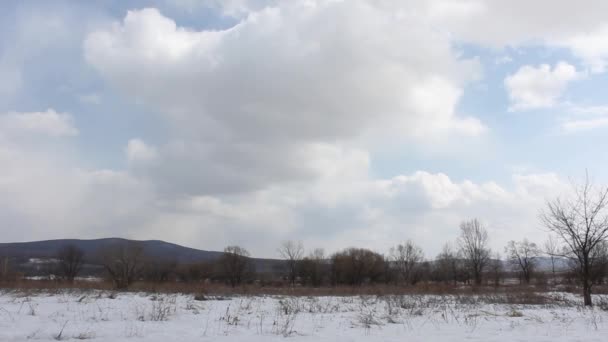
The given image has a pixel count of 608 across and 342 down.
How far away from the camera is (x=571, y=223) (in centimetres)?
1661

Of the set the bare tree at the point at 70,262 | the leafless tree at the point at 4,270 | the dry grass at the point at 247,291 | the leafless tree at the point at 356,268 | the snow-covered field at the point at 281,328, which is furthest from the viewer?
the bare tree at the point at 70,262

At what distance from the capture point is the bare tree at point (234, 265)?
259 ft

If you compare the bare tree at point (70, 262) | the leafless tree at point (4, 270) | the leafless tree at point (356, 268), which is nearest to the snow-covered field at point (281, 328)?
the leafless tree at point (4, 270)

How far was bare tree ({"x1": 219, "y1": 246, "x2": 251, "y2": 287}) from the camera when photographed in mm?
79075

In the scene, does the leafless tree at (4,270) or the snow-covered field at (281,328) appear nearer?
the snow-covered field at (281,328)

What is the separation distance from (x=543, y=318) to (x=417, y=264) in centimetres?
7946

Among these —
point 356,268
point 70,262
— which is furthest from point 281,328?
point 70,262

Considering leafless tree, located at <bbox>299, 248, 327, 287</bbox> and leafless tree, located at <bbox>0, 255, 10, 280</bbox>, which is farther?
leafless tree, located at <bbox>299, 248, 327, 287</bbox>

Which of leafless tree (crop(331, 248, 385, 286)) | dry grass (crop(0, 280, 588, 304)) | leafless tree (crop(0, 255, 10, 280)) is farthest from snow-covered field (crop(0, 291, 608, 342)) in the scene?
leafless tree (crop(331, 248, 385, 286))

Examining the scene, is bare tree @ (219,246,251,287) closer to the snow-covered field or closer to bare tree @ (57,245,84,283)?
bare tree @ (57,245,84,283)

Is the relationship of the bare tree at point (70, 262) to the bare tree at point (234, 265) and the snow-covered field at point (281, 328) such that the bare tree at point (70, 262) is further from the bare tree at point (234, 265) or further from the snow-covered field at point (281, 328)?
the snow-covered field at point (281, 328)

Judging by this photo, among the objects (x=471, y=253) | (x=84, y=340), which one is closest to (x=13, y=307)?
(x=84, y=340)

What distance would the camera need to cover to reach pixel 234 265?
262 ft

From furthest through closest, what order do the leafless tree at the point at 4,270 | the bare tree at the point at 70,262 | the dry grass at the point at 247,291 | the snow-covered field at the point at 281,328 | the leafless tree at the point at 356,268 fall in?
the bare tree at the point at 70,262 → the leafless tree at the point at 356,268 → the leafless tree at the point at 4,270 → the dry grass at the point at 247,291 → the snow-covered field at the point at 281,328
